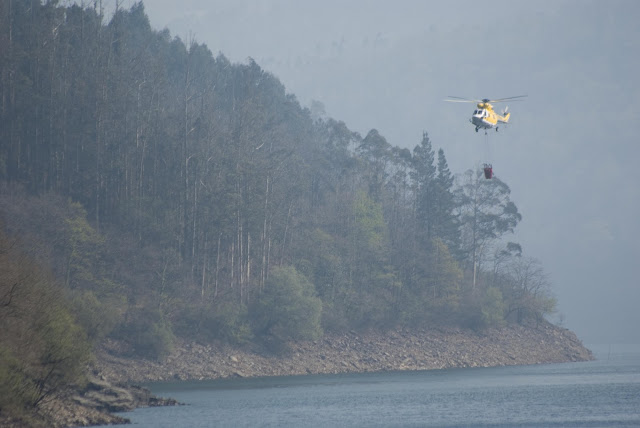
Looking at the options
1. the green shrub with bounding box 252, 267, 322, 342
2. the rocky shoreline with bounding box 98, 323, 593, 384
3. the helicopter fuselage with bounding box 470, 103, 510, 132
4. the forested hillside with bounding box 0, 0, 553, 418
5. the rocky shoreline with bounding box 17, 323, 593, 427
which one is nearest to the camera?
the rocky shoreline with bounding box 17, 323, 593, 427

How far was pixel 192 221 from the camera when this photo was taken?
91188 millimetres

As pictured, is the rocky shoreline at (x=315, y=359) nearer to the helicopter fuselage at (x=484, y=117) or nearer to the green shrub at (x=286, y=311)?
the green shrub at (x=286, y=311)

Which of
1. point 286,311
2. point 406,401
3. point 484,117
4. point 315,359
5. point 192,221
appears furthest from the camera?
point 192,221

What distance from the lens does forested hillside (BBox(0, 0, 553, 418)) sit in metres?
81.6

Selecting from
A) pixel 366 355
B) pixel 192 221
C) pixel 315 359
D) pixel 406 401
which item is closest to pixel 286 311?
pixel 315 359

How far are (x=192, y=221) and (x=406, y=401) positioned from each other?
38.6m

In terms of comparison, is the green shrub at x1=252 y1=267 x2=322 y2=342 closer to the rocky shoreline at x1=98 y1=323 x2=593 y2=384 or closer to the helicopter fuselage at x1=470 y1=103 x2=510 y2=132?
the rocky shoreline at x1=98 y1=323 x2=593 y2=384

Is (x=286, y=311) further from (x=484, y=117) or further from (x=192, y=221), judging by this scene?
(x=484, y=117)

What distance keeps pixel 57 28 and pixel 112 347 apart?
38513mm

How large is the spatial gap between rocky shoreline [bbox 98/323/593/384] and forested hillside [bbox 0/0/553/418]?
6.52 ft

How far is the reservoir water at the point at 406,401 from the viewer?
161 ft

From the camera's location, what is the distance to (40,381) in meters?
42.2

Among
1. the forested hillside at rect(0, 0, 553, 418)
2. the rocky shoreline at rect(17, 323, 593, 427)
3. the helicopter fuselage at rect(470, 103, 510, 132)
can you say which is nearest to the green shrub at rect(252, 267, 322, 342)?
the forested hillside at rect(0, 0, 553, 418)

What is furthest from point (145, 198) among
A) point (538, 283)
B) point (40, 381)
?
point (538, 283)
